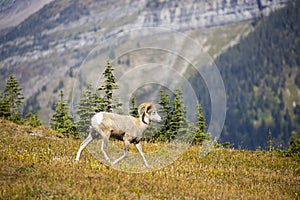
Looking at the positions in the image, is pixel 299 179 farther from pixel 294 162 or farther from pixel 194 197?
pixel 194 197

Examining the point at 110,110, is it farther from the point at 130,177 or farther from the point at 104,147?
the point at 130,177

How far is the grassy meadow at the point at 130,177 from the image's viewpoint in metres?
13.3

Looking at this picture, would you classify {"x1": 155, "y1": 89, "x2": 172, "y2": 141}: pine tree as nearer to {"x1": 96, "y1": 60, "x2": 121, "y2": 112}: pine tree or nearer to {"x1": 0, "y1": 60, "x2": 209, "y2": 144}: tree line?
{"x1": 0, "y1": 60, "x2": 209, "y2": 144}: tree line

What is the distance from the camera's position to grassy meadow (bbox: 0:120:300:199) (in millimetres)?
13344

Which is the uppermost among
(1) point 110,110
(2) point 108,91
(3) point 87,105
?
(3) point 87,105

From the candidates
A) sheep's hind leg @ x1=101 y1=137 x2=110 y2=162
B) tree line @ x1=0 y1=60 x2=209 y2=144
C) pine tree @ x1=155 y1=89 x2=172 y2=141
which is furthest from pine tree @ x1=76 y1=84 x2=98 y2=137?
sheep's hind leg @ x1=101 y1=137 x2=110 y2=162

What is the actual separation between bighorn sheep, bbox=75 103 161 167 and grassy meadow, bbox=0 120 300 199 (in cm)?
96

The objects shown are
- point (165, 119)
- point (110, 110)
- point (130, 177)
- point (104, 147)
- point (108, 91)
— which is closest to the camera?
point (130, 177)

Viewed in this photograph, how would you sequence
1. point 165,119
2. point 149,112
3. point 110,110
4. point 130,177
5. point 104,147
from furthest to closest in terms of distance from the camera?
point 165,119
point 110,110
point 149,112
point 104,147
point 130,177

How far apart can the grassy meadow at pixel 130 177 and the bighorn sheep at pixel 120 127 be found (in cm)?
96

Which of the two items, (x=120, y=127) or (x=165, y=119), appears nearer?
(x=120, y=127)

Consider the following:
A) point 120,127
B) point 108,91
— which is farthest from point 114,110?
point 120,127

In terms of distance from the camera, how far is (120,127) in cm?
1725

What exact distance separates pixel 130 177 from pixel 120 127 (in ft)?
7.33
